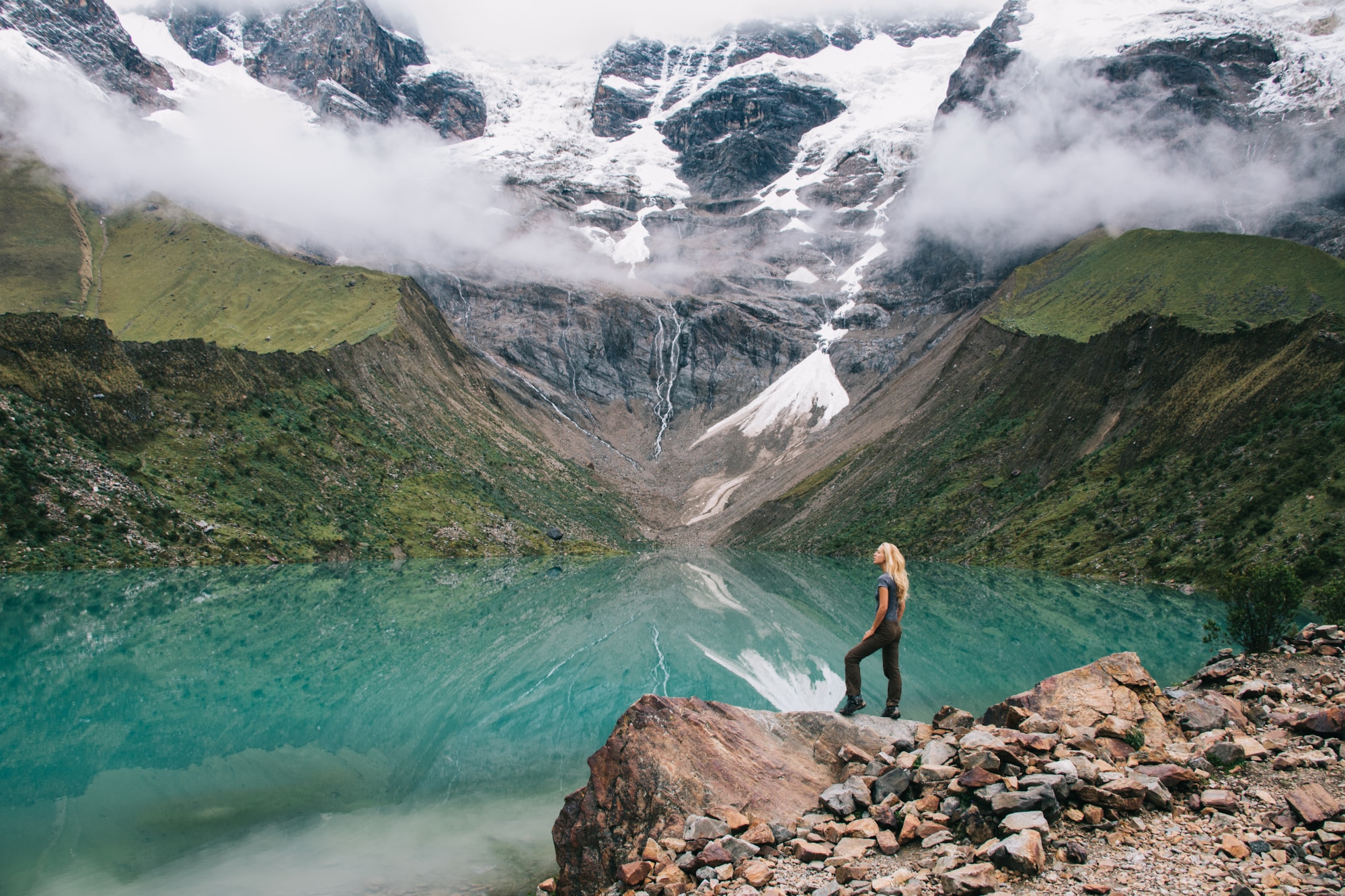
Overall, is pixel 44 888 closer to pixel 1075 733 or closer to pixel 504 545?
pixel 1075 733

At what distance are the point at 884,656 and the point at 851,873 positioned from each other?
5842mm

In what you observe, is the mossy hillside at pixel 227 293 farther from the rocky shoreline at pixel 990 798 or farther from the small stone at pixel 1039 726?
the small stone at pixel 1039 726

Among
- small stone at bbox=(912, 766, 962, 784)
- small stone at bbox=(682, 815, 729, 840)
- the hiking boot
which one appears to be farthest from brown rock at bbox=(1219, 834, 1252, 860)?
the hiking boot

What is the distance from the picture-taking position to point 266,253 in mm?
160125

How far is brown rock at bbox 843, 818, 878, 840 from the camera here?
10.4 m

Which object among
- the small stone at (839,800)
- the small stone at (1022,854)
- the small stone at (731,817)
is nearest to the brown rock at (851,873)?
the small stone at (1022,854)

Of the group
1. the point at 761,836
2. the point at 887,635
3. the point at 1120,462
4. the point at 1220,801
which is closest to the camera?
the point at 1220,801

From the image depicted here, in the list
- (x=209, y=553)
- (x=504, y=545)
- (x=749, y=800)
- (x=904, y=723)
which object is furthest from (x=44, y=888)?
(x=504, y=545)

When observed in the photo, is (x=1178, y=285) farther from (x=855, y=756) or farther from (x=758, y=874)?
(x=758, y=874)

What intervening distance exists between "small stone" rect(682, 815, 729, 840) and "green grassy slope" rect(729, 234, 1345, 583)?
47.2 metres

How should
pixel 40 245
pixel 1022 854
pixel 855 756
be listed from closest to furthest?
pixel 1022 854 → pixel 855 756 → pixel 40 245

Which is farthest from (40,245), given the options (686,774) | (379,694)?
(686,774)

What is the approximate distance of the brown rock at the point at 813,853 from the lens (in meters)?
10.1

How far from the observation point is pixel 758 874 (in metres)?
9.77
